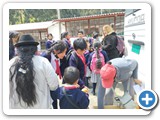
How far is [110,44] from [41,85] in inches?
65.3

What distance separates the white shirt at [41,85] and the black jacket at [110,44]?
1559 millimetres

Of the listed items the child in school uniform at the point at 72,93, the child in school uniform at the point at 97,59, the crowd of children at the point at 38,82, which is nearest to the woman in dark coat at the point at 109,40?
the child in school uniform at the point at 97,59

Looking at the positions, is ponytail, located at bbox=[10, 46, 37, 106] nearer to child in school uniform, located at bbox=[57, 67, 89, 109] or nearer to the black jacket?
child in school uniform, located at bbox=[57, 67, 89, 109]

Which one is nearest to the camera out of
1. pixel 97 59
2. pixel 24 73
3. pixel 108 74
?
pixel 24 73

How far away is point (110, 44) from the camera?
Result: 10.2ft

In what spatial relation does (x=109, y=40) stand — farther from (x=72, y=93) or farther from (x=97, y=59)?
(x=72, y=93)

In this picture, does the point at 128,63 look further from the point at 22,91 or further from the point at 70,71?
the point at 22,91

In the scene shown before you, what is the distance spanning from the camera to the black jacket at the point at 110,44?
3.08 metres

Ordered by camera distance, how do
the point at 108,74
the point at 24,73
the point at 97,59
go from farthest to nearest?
the point at 97,59, the point at 108,74, the point at 24,73

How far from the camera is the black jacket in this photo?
3.08 metres

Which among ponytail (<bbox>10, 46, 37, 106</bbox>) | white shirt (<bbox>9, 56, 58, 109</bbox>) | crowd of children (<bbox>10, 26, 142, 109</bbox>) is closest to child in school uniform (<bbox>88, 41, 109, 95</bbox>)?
crowd of children (<bbox>10, 26, 142, 109</bbox>)

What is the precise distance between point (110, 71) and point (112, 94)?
0.79m

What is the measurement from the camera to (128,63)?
2350mm

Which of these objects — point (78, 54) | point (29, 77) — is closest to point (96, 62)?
point (78, 54)
